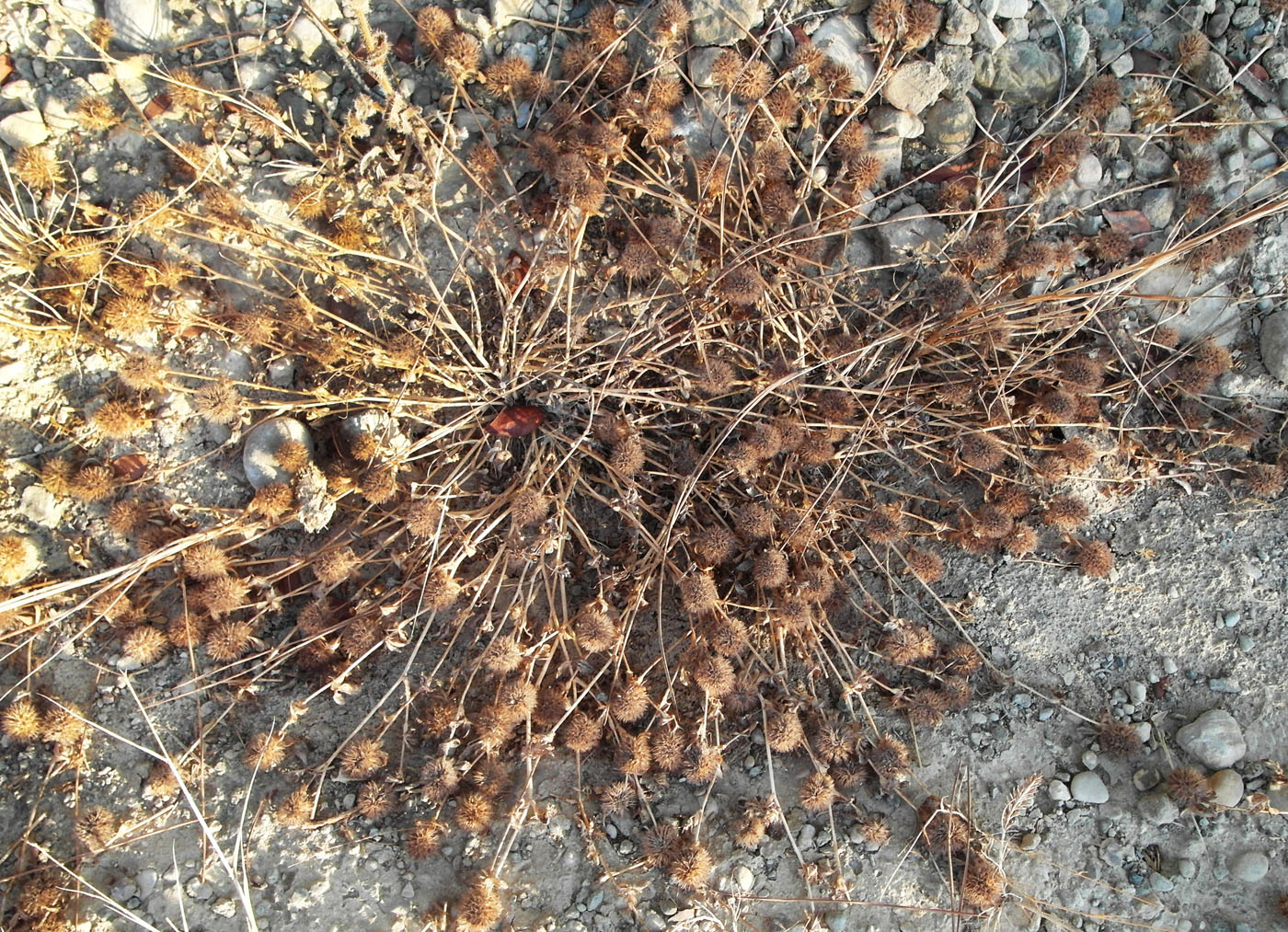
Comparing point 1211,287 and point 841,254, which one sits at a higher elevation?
point 841,254

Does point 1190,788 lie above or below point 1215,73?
below

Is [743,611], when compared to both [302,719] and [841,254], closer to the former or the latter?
[841,254]

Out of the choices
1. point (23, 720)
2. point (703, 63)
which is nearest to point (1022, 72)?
point (703, 63)

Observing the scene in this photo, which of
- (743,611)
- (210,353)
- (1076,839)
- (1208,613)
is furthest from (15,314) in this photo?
(1208,613)

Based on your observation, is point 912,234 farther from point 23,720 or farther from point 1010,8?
point 23,720

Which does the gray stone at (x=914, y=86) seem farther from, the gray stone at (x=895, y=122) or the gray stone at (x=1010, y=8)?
the gray stone at (x=1010, y=8)

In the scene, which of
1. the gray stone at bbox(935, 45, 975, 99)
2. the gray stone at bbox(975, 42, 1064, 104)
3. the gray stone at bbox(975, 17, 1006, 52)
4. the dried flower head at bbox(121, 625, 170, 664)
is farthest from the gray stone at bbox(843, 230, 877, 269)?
the dried flower head at bbox(121, 625, 170, 664)
